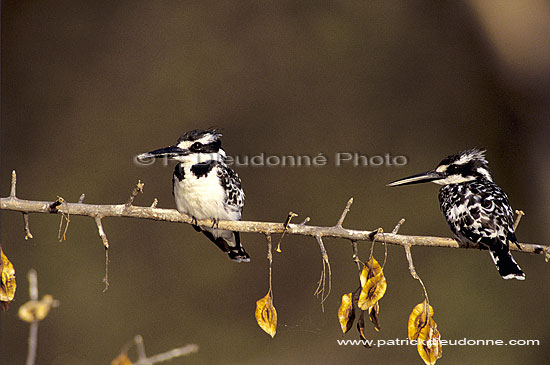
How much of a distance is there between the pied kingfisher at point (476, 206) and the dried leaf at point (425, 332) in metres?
0.52

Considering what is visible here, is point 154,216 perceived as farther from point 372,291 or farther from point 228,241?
point 228,241

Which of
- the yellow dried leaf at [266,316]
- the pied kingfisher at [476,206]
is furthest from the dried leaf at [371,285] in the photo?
the pied kingfisher at [476,206]

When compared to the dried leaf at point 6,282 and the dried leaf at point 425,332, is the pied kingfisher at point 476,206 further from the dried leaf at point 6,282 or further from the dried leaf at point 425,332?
the dried leaf at point 6,282

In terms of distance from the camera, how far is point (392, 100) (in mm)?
3889

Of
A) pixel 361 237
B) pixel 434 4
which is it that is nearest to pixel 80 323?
pixel 361 237

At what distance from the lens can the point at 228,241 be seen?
2438mm

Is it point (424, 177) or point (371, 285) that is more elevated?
point (424, 177)

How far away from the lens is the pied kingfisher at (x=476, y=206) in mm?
1962

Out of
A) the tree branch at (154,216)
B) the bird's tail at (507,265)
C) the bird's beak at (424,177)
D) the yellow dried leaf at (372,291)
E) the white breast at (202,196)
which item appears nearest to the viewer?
the yellow dried leaf at (372,291)

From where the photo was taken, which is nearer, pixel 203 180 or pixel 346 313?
pixel 346 313

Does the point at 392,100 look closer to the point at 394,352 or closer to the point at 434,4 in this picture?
the point at 434,4

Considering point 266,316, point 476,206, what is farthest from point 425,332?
point 476,206

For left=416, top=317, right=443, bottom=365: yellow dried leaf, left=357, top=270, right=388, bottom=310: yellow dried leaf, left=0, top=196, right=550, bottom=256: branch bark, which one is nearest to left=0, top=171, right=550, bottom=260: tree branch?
left=0, top=196, right=550, bottom=256: branch bark

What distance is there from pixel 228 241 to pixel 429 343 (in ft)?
3.67
